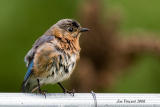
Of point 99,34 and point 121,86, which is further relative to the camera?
point 121,86

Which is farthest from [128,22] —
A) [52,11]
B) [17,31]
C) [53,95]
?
[53,95]

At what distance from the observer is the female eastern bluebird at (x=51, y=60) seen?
5.19 metres

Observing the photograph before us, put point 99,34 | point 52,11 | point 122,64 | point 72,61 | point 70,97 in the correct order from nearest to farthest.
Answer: point 70,97 → point 72,61 → point 99,34 → point 122,64 → point 52,11

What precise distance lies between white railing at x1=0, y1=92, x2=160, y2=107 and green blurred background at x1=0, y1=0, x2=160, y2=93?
3698 millimetres

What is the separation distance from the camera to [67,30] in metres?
5.70

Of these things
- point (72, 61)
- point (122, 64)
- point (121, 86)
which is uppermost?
point (72, 61)

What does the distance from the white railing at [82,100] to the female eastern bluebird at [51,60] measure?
1.81m

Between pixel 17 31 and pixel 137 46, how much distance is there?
5.47 ft

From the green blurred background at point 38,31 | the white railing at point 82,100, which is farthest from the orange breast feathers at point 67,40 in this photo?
the white railing at point 82,100

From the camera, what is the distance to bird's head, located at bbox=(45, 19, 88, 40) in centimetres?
552

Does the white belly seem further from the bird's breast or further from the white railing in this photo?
the white railing

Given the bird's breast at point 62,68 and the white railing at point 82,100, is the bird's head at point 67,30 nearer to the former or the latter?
the bird's breast at point 62,68

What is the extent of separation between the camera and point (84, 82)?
6.49 metres

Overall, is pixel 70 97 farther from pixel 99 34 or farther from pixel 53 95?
pixel 99 34
